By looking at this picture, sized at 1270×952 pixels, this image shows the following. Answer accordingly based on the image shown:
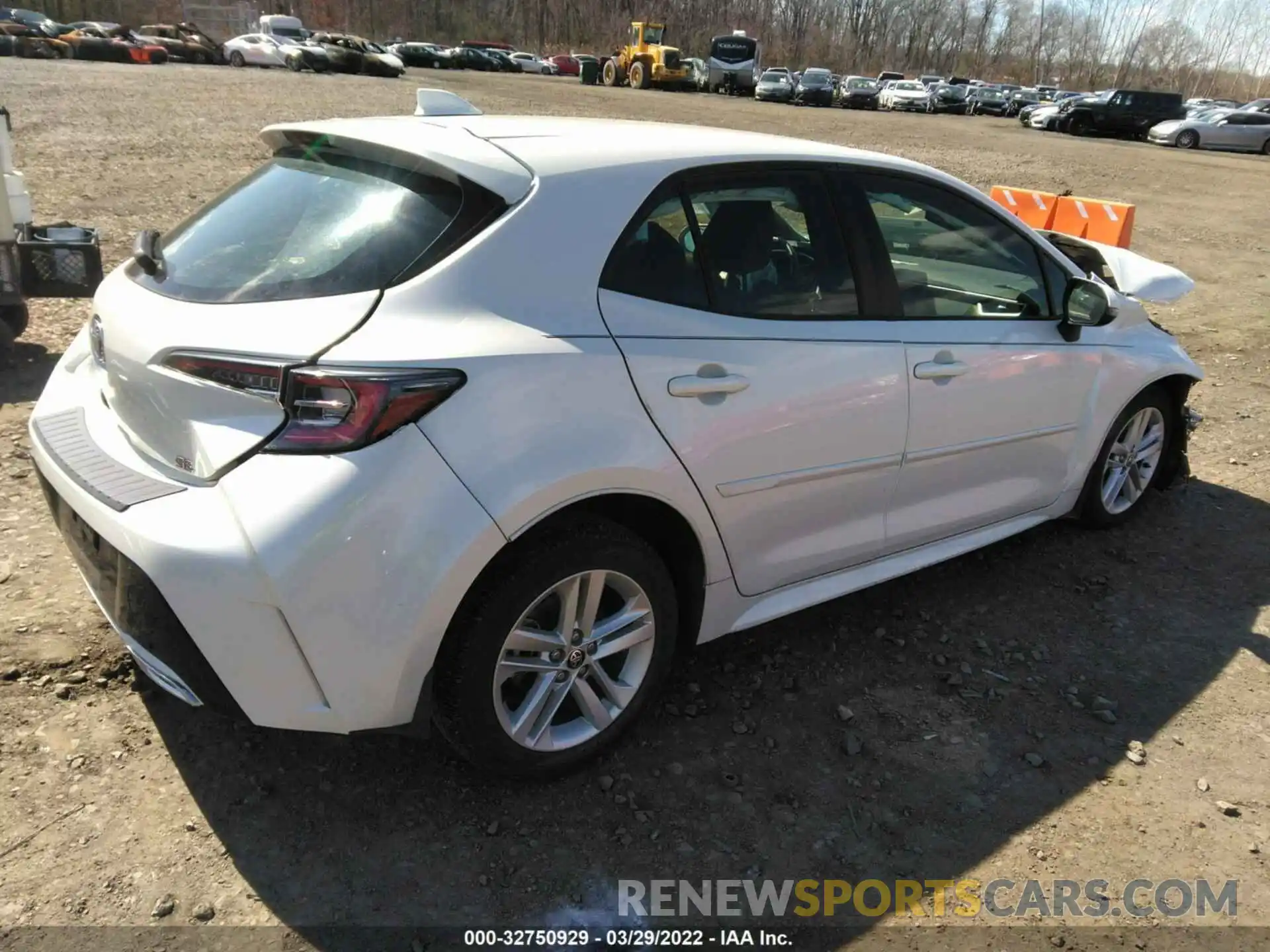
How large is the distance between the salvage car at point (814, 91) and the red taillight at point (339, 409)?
4521cm

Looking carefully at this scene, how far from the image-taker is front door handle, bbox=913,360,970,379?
3.25 meters

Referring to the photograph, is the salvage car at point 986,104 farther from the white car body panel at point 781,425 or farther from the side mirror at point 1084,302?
the white car body panel at point 781,425

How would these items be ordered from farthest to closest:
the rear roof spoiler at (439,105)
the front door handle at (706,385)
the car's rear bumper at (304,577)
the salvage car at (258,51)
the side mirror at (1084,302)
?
1. the salvage car at (258,51)
2. the side mirror at (1084,302)
3. the rear roof spoiler at (439,105)
4. the front door handle at (706,385)
5. the car's rear bumper at (304,577)

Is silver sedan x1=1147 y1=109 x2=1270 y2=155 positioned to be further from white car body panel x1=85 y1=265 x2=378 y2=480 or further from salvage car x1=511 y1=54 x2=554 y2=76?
salvage car x1=511 y1=54 x2=554 y2=76

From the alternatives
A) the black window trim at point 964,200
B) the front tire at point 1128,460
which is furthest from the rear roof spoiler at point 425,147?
the front tire at point 1128,460

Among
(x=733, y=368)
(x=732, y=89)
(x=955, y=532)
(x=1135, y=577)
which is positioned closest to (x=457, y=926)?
(x=733, y=368)

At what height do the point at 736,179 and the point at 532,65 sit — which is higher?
the point at 736,179

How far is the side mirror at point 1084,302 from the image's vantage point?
12.5 feet

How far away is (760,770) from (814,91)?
45.1 metres

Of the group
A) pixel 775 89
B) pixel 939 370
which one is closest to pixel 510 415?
pixel 939 370

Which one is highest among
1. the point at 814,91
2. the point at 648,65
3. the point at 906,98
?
the point at 648,65

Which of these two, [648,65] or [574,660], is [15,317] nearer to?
[574,660]

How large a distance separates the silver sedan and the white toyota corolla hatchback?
35.7 metres

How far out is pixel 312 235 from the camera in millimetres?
2561
